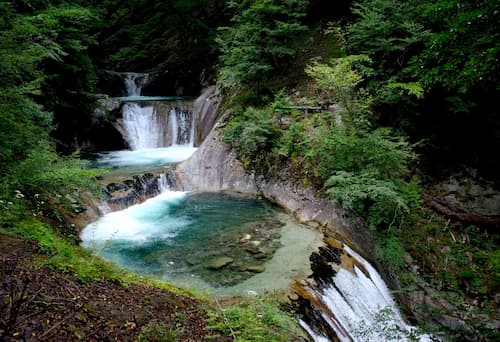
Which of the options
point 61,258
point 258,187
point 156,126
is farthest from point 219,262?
point 156,126

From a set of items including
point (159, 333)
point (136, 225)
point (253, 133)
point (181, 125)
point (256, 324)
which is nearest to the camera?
point (159, 333)

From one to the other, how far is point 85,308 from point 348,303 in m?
4.71

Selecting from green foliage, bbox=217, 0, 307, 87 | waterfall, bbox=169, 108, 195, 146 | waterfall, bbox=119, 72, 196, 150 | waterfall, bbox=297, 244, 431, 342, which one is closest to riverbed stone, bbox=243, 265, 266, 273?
waterfall, bbox=297, 244, 431, 342

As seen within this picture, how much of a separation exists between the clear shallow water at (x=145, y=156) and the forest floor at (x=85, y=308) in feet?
31.2

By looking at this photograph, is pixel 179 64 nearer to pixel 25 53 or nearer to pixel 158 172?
pixel 158 172

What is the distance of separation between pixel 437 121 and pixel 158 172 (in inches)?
373

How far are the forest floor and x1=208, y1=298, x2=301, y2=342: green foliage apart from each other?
0.54ft

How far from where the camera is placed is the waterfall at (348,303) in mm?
5535

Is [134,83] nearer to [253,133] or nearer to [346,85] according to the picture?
[253,133]

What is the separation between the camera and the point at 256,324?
418cm

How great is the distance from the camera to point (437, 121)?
1124cm

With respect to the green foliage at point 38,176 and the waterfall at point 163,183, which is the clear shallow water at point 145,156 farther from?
the green foliage at point 38,176

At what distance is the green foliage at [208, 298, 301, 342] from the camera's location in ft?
12.8

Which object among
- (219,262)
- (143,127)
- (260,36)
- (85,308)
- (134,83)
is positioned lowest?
(219,262)
